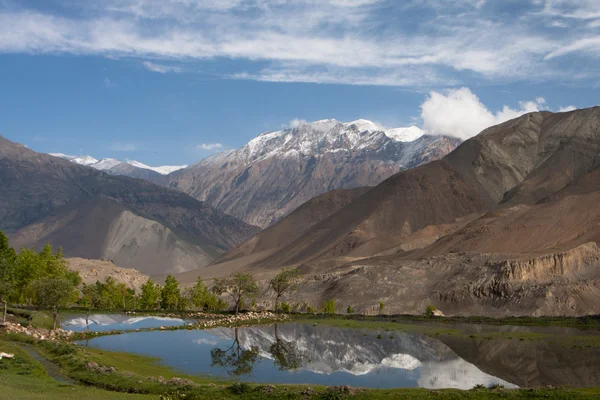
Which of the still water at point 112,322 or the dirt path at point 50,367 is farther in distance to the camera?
the still water at point 112,322

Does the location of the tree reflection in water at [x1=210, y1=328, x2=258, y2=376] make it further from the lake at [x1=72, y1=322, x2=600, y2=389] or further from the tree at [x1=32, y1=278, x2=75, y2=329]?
the tree at [x1=32, y1=278, x2=75, y2=329]

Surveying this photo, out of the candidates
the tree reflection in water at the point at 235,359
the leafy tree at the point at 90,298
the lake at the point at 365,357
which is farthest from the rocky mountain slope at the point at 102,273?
the tree reflection in water at the point at 235,359

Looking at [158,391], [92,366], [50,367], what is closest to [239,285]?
[50,367]

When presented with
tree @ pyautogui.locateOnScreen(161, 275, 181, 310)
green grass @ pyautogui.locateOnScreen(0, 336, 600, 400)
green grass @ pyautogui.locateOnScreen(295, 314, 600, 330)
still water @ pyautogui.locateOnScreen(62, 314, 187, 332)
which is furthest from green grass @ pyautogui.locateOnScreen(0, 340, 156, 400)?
tree @ pyautogui.locateOnScreen(161, 275, 181, 310)

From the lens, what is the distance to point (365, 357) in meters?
59.9

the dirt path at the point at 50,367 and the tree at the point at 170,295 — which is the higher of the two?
the tree at the point at 170,295

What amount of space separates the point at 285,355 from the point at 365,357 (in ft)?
23.9

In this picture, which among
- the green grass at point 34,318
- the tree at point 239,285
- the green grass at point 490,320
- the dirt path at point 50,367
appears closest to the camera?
the dirt path at point 50,367

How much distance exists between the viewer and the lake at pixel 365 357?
48250 mm

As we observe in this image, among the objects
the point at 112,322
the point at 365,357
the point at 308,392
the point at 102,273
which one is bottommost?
the point at 308,392

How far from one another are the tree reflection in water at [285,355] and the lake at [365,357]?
0.08 m

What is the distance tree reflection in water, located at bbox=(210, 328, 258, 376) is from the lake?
0.08 meters

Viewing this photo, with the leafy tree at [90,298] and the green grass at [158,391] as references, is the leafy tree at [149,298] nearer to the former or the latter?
the leafy tree at [90,298]

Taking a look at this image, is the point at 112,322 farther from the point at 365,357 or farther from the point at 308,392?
the point at 308,392
